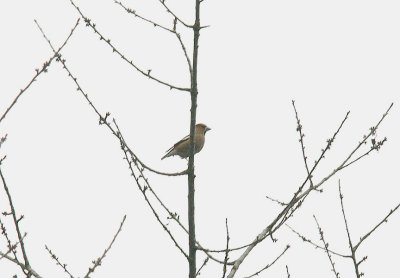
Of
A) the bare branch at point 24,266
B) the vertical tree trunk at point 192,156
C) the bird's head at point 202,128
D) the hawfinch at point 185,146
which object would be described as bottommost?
the bare branch at point 24,266

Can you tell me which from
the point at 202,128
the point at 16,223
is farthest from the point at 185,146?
the point at 16,223

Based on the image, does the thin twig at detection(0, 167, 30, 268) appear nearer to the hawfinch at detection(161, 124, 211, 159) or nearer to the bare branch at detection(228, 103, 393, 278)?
the bare branch at detection(228, 103, 393, 278)

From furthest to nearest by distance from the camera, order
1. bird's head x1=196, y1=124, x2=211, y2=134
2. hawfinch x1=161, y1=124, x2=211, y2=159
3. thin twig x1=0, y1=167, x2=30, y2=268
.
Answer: bird's head x1=196, y1=124, x2=211, y2=134 → hawfinch x1=161, y1=124, x2=211, y2=159 → thin twig x1=0, y1=167, x2=30, y2=268

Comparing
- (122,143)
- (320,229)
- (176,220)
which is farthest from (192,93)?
(320,229)

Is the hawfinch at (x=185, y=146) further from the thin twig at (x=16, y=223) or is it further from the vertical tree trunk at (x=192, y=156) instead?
the thin twig at (x=16, y=223)

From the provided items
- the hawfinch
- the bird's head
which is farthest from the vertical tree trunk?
the bird's head

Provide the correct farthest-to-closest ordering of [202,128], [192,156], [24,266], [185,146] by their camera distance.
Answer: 1. [202,128]
2. [185,146]
3. [192,156]
4. [24,266]

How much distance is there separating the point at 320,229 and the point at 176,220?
5.62ft

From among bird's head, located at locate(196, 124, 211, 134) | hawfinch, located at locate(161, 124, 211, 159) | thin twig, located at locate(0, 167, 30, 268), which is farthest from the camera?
bird's head, located at locate(196, 124, 211, 134)

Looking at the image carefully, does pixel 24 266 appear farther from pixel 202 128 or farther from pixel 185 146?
pixel 202 128

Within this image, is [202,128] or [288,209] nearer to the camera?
[288,209]

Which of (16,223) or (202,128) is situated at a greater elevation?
(202,128)

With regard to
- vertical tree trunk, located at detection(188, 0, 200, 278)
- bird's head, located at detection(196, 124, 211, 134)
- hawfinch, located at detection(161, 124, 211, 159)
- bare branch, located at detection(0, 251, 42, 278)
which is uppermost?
bird's head, located at detection(196, 124, 211, 134)

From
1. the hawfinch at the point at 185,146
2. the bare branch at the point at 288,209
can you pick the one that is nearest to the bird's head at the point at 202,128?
the hawfinch at the point at 185,146
